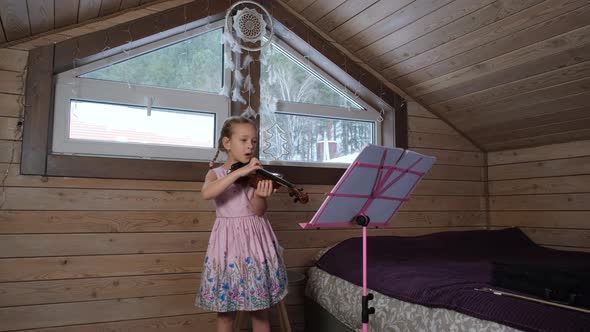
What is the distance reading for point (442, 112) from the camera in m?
2.88

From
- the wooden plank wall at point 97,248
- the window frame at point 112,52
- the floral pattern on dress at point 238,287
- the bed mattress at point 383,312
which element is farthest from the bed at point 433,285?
the window frame at point 112,52

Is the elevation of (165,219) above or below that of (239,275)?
above

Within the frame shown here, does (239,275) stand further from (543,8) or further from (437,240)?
(543,8)

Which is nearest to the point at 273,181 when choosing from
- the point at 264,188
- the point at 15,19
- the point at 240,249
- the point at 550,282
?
the point at 264,188

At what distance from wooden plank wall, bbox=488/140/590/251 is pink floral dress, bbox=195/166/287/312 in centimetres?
193

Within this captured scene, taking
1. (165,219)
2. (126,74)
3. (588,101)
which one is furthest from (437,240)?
(126,74)

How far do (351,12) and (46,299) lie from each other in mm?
2097

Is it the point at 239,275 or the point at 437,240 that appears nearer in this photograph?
the point at 239,275

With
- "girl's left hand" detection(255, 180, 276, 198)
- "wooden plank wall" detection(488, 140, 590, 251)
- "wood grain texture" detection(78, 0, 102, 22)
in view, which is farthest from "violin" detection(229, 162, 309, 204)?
"wooden plank wall" detection(488, 140, 590, 251)

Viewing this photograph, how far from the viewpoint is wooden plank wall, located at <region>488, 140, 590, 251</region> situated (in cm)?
256

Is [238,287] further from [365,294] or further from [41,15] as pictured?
[41,15]

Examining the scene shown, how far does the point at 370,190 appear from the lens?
1.53m

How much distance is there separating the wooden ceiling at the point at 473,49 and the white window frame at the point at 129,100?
24 centimetres

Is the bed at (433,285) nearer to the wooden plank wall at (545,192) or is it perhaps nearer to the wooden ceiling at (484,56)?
the wooden plank wall at (545,192)
